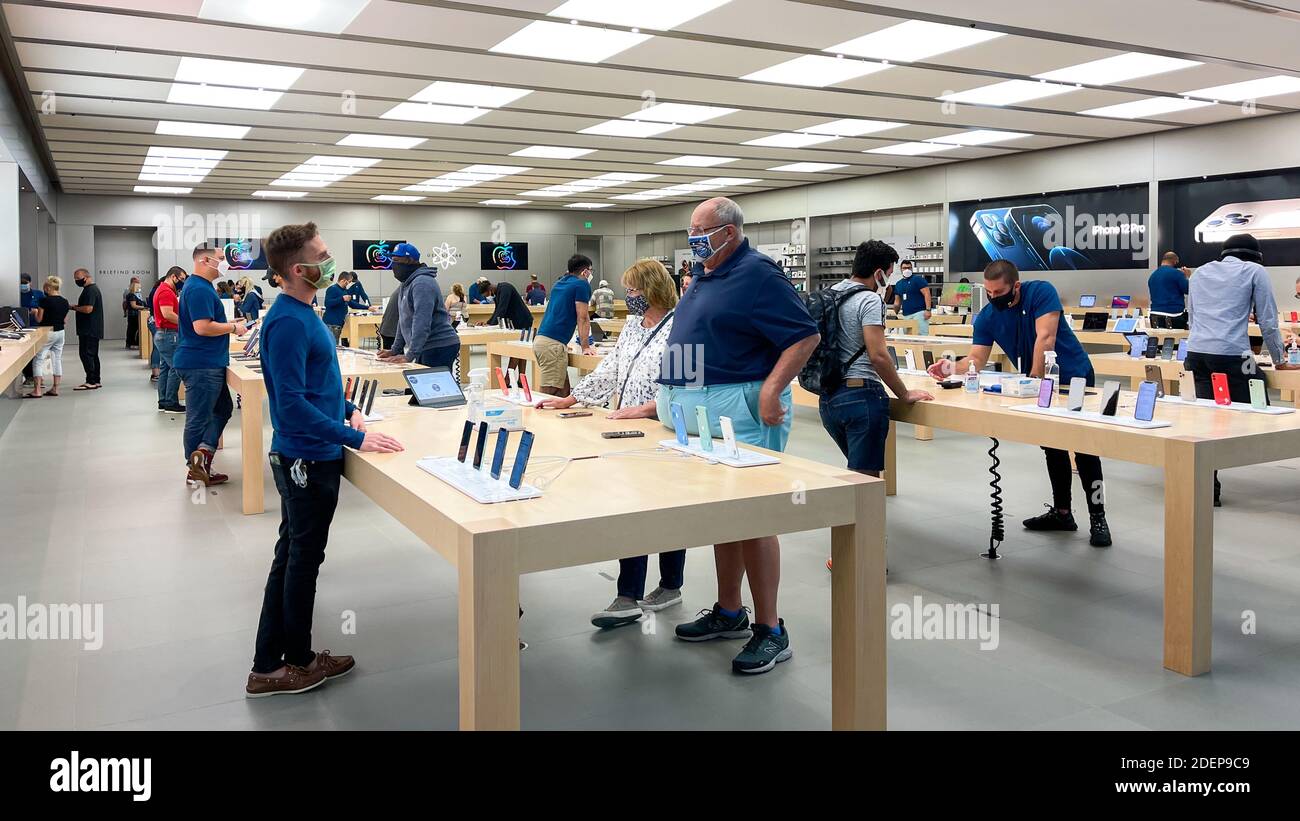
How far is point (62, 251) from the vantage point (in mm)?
20891

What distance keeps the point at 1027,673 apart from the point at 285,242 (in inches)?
108

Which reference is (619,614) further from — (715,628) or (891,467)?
(891,467)

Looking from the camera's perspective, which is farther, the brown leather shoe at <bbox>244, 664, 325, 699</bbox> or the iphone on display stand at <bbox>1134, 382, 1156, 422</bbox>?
the iphone on display stand at <bbox>1134, 382, 1156, 422</bbox>

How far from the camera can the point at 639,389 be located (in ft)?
12.8

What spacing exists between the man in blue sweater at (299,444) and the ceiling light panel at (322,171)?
43.0ft

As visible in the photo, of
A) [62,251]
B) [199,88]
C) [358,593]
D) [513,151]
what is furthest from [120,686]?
[62,251]

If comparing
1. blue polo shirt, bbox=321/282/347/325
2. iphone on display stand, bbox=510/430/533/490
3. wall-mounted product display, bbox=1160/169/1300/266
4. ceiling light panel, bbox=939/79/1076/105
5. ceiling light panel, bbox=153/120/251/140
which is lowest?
iphone on display stand, bbox=510/430/533/490

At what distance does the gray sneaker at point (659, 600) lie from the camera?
3.79m

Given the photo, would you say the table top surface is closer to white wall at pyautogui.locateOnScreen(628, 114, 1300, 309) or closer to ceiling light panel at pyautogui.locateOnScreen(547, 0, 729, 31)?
ceiling light panel at pyautogui.locateOnScreen(547, 0, 729, 31)

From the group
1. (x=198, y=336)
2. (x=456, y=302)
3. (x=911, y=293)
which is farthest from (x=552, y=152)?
(x=198, y=336)

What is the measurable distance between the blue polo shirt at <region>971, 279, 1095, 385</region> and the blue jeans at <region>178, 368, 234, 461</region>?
470 centimetres

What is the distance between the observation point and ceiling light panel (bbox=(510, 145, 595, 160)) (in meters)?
14.2

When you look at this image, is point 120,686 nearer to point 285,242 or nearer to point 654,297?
point 285,242

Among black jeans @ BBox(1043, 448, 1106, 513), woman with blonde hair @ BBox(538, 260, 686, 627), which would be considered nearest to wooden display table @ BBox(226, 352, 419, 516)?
woman with blonde hair @ BBox(538, 260, 686, 627)
